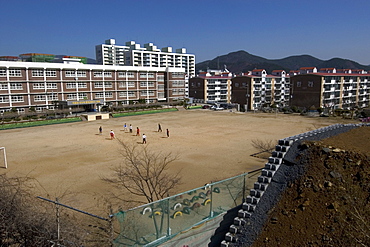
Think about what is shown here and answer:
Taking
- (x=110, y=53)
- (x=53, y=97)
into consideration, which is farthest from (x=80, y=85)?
(x=110, y=53)

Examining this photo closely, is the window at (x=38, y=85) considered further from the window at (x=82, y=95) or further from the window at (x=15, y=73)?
the window at (x=82, y=95)

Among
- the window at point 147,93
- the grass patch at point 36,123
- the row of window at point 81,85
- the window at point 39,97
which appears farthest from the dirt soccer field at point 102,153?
the window at point 147,93

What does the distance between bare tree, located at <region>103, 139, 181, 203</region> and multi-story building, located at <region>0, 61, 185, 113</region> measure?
3369 cm

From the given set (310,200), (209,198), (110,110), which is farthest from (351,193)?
(110,110)

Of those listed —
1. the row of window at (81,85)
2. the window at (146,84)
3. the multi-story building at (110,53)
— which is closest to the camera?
the row of window at (81,85)

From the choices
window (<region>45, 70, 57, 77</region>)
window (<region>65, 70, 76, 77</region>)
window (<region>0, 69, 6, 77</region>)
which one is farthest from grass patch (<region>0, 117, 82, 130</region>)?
window (<region>65, 70, 76, 77</region>)

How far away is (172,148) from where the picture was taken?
28.0 metres

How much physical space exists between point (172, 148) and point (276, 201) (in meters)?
18.8

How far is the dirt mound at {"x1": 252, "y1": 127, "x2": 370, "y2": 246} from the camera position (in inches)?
321

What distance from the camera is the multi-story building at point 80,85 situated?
49.6m

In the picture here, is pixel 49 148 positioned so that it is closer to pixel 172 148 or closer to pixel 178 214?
pixel 172 148

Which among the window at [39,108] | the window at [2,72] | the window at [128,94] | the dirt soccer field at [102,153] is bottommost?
the dirt soccer field at [102,153]

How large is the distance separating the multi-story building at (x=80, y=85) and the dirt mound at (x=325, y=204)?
50.8 m

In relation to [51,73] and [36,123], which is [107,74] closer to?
[51,73]
